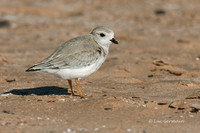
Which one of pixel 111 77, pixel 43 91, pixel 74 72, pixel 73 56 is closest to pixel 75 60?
pixel 73 56

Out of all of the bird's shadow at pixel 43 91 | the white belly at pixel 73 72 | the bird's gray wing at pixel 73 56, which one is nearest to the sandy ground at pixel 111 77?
the bird's shadow at pixel 43 91

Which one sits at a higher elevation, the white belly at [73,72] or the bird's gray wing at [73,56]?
the bird's gray wing at [73,56]

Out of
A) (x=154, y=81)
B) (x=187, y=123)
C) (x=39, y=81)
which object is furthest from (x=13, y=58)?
(x=187, y=123)

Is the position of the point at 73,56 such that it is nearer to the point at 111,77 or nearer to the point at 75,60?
the point at 75,60

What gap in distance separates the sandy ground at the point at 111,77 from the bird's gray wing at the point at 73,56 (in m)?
0.56

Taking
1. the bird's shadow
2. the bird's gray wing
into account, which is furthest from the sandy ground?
the bird's gray wing

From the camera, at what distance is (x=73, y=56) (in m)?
6.57

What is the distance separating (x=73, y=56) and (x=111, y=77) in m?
2.01

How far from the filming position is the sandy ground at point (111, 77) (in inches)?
212

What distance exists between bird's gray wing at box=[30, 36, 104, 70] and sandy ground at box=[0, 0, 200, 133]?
560 millimetres

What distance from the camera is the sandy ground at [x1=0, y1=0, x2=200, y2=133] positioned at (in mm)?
5383

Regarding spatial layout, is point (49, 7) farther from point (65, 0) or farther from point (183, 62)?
point (183, 62)

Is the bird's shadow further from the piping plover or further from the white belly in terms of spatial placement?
the white belly

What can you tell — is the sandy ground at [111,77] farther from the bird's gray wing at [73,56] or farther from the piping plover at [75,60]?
the bird's gray wing at [73,56]
